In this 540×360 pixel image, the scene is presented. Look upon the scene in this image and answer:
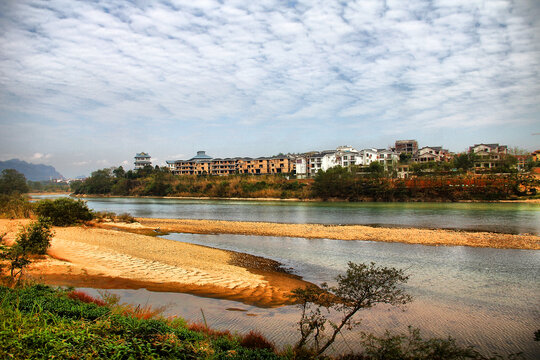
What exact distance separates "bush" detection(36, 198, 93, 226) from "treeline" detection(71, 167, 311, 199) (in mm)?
53880

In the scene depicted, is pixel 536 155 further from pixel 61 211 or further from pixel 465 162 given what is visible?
pixel 61 211

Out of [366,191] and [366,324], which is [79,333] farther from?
[366,191]

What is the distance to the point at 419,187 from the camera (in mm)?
65062

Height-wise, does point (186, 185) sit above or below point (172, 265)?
above

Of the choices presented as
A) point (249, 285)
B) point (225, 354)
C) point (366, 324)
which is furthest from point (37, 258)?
point (366, 324)

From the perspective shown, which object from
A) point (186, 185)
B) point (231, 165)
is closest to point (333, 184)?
point (186, 185)

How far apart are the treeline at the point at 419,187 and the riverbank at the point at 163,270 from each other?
54400 millimetres

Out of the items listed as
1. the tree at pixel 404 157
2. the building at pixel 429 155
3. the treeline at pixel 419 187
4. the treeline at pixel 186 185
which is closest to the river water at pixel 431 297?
the treeline at pixel 419 187

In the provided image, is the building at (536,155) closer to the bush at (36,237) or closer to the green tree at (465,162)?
the green tree at (465,162)

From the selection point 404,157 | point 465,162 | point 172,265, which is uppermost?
point 404,157

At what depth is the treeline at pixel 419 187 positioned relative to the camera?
59531 mm

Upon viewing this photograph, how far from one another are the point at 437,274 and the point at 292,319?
8.87 meters

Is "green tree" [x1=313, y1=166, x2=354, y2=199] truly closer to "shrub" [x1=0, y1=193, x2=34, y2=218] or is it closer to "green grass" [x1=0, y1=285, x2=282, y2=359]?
"shrub" [x1=0, y1=193, x2=34, y2=218]

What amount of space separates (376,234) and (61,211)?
2413cm
